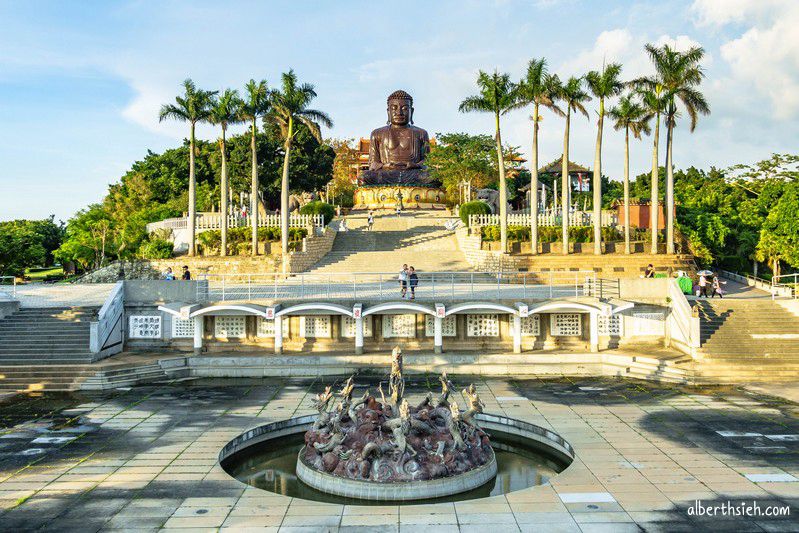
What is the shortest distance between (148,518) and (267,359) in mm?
15334

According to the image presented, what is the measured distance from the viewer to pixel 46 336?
28.2 m

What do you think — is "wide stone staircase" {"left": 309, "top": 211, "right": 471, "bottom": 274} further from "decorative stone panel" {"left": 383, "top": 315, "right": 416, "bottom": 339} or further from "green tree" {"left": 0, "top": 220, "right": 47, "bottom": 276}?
"green tree" {"left": 0, "top": 220, "right": 47, "bottom": 276}

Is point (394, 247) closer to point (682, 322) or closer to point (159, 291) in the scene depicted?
point (159, 291)

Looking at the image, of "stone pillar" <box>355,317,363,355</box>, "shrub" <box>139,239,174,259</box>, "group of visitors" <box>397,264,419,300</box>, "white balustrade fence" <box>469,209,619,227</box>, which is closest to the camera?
"stone pillar" <box>355,317,363,355</box>

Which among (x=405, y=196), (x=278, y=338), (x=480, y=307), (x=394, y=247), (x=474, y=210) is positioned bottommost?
(x=278, y=338)

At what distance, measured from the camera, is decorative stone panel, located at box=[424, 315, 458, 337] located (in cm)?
3038

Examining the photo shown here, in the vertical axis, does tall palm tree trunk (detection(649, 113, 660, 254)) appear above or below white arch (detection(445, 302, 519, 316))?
above

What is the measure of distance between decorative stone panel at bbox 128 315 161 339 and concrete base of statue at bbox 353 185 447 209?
37.3 metres

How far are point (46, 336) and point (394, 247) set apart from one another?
2499cm

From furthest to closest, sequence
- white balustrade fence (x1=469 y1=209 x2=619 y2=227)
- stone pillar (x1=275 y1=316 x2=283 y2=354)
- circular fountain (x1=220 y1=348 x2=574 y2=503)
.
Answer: white balustrade fence (x1=469 y1=209 x2=619 y2=227), stone pillar (x1=275 y1=316 x2=283 y2=354), circular fountain (x1=220 y1=348 x2=574 y2=503)

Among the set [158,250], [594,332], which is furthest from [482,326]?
[158,250]

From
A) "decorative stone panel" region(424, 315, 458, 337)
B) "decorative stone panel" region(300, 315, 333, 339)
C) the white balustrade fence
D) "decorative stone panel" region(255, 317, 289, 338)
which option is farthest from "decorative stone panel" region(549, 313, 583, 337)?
the white balustrade fence

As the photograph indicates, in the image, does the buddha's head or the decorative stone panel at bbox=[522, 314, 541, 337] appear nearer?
the decorative stone panel at bbox=[522, 314, 541, 337]

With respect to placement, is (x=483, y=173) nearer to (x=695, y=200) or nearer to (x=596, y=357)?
(x=695, y=200)
